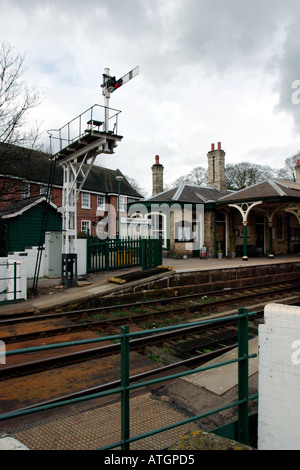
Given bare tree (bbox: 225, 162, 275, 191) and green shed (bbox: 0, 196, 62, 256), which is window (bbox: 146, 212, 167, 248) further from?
bare tree (bbox: 225, 162, 275, 191)

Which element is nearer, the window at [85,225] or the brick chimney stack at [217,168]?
the brick chimney stack at [217,168]

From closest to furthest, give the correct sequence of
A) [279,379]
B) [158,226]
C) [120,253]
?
[279,379] < [120,253] < [158,226]

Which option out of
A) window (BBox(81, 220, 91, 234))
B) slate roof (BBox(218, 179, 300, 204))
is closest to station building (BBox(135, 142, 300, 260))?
slate roof (BBox(218, 179, 300, 204))

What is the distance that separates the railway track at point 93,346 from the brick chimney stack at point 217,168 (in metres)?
14.9

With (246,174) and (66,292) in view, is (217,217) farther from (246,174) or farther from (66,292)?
(246,174)

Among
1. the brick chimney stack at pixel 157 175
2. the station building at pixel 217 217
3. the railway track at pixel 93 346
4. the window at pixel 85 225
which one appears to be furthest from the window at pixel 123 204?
the railway track at pixel 93 346

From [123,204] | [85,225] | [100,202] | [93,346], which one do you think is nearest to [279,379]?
[93,346]

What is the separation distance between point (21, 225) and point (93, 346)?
10764 mm

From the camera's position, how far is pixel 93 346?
626 cm

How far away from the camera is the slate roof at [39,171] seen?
13727mm

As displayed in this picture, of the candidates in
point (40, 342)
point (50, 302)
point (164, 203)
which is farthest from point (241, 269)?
point (40, 342)

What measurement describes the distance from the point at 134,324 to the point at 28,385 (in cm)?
364

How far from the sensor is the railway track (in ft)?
14.6

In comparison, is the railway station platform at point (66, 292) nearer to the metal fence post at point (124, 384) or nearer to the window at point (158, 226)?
the metal fence post at point (124, 384)
